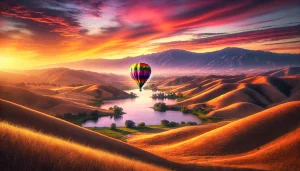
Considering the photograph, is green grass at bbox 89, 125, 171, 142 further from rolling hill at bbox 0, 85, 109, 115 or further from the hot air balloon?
rolling hill at bbox 0, 85, 109, 115

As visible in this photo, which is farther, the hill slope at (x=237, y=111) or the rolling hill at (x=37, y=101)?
the hill slope at (x=237, y=111)

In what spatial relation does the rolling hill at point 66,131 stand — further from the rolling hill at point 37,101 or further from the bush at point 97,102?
the bush at point 97,102

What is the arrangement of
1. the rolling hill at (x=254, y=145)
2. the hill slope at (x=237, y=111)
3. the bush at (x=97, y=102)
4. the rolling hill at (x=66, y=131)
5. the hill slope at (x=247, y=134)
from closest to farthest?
the rolling hill at (x=254, y=145) → the rolling hill at (x=66, y=131) → the hill slope at (x=247, y=134) → the hill slope at (x=237, y=111) → the bush at (x=97, y=102)

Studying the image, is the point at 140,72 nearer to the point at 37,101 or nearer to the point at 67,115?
the point at 67,115

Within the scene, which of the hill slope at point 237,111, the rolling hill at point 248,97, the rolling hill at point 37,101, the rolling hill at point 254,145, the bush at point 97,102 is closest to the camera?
the rolling hill at point 254,145

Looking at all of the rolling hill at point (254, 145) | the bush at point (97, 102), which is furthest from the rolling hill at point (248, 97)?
the rolling hill at point (254, 145)

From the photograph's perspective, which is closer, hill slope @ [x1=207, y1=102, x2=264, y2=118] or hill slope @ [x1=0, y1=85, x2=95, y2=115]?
hill slope @ [x1=0, y1=85, x2=95, y2=115]

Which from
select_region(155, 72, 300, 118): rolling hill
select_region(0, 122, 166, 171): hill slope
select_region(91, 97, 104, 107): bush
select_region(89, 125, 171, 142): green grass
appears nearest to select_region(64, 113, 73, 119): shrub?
select_region(89, 125, 171, 142): green grass

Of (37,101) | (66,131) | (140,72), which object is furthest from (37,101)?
(66,131)

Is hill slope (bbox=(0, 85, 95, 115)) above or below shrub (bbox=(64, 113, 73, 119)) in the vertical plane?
above

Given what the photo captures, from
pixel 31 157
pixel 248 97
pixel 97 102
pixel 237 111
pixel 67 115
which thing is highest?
pixel 248 97

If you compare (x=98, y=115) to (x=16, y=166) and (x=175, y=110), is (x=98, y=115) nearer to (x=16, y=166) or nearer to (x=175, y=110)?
(x=175, y=110)
